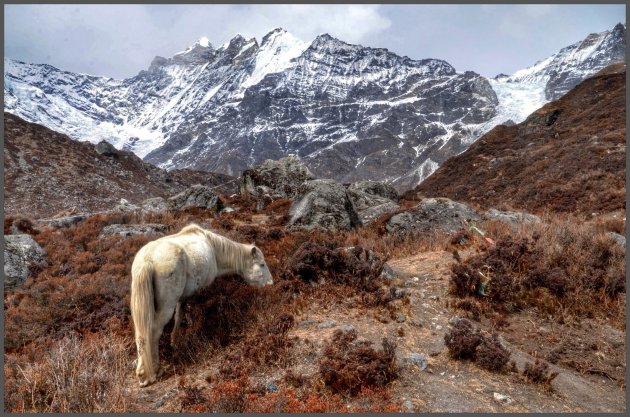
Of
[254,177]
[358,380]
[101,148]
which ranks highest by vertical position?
[101,148]

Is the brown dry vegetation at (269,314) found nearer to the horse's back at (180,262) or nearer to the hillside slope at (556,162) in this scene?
the horse's back at (180,262)

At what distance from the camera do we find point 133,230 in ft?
46.7

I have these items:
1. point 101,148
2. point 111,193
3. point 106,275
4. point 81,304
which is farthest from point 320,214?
point 101,148

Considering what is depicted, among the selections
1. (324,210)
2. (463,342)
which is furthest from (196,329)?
(324,210)

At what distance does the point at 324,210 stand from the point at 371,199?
7.44 metres

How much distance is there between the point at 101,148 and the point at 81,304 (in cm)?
4793

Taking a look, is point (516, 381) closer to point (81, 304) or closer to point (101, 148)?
point (81, 304)

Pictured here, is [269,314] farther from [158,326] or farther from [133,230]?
[133,230]

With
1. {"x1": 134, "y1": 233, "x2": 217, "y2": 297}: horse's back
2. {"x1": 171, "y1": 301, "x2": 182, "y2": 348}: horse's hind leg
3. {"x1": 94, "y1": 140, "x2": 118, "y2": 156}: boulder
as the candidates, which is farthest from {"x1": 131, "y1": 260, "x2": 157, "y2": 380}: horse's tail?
{"x1": 94, "y1": 140, "x2": 118, "y2": 156}: boulder

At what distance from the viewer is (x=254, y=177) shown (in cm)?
2634

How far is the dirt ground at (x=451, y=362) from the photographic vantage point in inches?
217

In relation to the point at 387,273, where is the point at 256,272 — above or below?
above

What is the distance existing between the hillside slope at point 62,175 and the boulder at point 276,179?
56.1ft

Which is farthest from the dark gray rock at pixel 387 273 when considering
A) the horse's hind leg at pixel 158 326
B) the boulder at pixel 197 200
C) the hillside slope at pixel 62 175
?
the hillside slope at pixel 62 175
